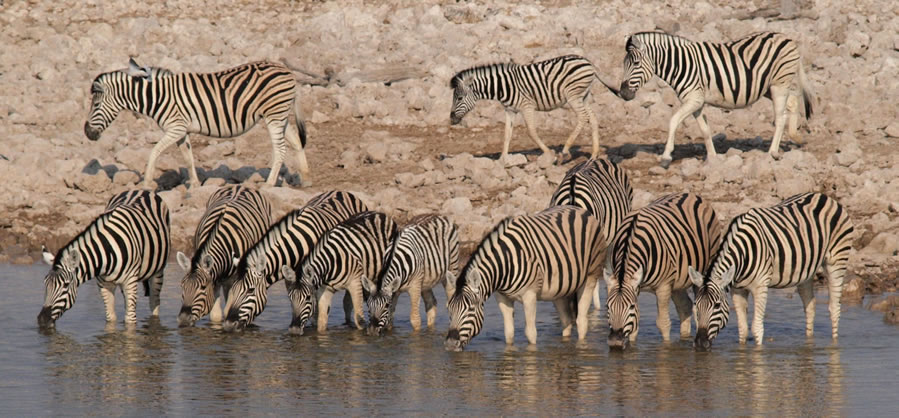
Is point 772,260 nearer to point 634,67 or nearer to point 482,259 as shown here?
point 482,259

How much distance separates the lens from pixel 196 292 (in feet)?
41.2

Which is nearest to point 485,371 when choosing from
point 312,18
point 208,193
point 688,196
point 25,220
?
point 688,196

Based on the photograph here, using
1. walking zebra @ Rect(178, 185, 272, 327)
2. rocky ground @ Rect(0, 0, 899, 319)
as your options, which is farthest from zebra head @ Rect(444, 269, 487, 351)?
rocky ground @ Rect(0, 0, 899, 319)

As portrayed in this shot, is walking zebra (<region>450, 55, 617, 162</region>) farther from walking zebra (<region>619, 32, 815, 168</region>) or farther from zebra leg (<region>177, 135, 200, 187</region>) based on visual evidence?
zebra leg (<region>177, 135, 200, 187</region>)

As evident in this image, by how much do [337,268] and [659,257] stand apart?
9.58ft

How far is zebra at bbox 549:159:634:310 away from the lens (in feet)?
43.1

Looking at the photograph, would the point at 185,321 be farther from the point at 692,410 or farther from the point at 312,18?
the point at 312,18

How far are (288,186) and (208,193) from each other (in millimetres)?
1549

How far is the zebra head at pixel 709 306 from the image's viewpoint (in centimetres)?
1122

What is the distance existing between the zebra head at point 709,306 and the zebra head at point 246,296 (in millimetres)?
3995

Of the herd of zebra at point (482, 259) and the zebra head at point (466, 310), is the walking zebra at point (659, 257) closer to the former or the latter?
the herd of zebra at point (482, 259)

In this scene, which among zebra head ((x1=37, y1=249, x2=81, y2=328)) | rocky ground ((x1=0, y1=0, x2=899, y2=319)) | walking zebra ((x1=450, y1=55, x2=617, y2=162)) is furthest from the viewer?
walking zebra ((x1=450, y1=55, x2=617, y2=162))

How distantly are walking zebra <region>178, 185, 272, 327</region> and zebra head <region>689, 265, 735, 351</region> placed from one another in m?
4.41

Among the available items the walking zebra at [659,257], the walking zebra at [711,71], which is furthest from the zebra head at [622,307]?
the walking zebra at [711,71]
